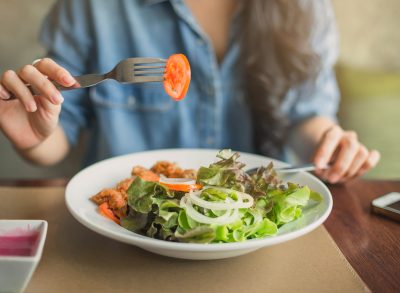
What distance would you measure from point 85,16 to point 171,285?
115 centimetres

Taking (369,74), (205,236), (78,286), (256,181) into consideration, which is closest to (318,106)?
(369,74)

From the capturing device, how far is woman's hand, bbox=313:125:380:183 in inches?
44.6

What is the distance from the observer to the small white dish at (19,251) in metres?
0.60

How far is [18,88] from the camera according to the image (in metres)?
0.90

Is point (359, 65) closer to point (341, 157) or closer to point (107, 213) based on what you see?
point (341, 157)

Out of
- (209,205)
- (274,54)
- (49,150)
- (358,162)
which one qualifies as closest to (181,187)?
(209,205)

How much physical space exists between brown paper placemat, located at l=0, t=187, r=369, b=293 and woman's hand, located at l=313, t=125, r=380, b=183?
29cm

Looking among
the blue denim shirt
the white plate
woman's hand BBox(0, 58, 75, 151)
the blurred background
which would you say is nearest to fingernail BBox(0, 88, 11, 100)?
woman's hand BBox(0, 58, 75, 151)

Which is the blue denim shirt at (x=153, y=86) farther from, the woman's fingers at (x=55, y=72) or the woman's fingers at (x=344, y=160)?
the woman's fingers at (x=55, y=72)

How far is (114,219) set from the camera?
2.68 feet

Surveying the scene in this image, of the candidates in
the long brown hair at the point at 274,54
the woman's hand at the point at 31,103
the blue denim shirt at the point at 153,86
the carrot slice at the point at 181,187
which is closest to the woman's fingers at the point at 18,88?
the woman's hand at the point at 31,103

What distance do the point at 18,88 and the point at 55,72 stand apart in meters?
0.09

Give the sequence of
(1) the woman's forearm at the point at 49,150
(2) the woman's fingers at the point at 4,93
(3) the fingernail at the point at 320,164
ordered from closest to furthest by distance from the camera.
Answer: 1. (2) the woman's fingers at the point at 4,93
2. (3) the fingernail at the point at 320,164
3. (1) the woman's forearm at the point at 49,150

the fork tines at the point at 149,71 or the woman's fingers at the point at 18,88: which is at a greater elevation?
the fork tines at the point at 149,71
